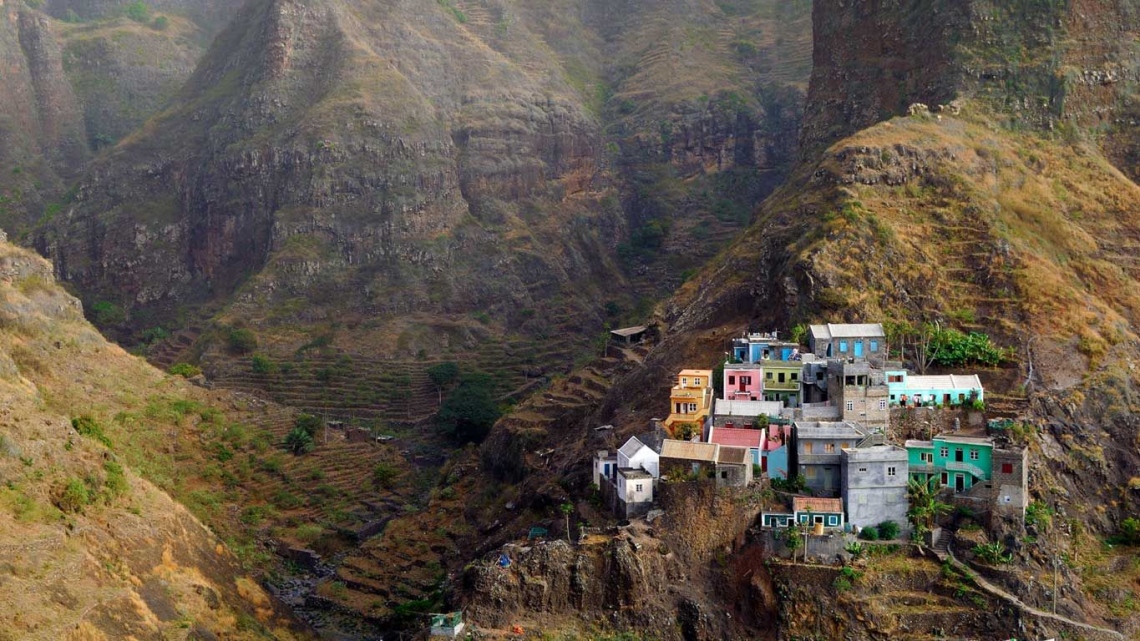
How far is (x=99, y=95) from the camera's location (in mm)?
173000

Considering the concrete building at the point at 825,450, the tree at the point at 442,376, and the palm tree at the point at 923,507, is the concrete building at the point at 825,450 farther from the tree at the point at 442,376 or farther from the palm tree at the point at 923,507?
the tree at the point at 442,376

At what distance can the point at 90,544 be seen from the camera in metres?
62.3

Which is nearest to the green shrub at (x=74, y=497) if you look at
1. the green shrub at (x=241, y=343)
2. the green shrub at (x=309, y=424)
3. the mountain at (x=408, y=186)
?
the green shrub at (x=309, y=424)

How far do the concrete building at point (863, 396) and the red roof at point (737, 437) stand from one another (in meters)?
4.39

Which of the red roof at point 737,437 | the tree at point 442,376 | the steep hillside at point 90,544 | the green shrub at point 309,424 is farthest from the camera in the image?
the tree at point 442,376

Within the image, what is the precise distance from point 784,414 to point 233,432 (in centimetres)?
4057

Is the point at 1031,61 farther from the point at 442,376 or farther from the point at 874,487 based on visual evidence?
the point at 442,376

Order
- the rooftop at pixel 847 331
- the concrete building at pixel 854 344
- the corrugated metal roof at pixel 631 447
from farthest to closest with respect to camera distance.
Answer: the rooftop at pixel 847 331 < the concrete building at pixel 854 344 < the corrugated metal roof at pixel 631 447

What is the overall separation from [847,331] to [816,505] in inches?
484

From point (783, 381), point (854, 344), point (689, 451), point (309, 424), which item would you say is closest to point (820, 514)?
point (689, 451)

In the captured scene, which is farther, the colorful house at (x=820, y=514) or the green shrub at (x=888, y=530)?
the green shrub at (x=888, y=530)

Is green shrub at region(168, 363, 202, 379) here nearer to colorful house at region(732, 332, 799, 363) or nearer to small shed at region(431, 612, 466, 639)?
colorful house at region(732, 332, 799, 363)

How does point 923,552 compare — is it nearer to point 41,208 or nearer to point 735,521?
point 735,521

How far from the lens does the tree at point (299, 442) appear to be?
101250 millimetres
